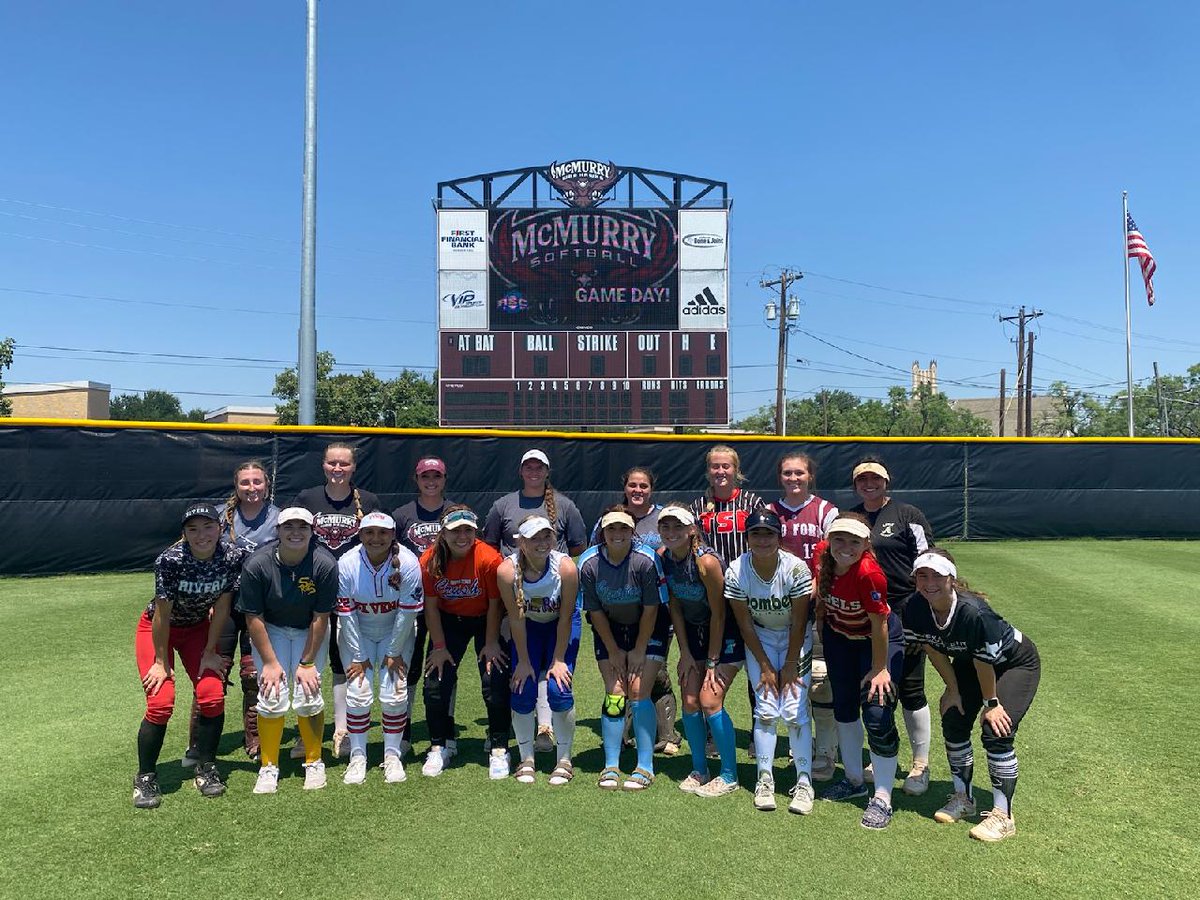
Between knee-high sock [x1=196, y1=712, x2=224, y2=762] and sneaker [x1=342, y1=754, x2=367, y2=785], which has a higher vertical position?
knee-high sock [x1=196, y1=712, x2=224, y2=762]

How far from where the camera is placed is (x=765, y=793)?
4066 millimetres

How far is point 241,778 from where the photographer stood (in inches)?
175

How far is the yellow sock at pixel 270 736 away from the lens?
430 cm

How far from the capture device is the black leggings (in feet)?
15.2

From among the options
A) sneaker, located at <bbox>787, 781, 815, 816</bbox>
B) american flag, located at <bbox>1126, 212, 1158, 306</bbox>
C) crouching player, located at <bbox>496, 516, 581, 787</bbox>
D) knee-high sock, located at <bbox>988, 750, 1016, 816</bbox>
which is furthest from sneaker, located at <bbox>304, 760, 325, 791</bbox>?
american flag, located at <bbox>1126, 212, 1158, 306</bbox>

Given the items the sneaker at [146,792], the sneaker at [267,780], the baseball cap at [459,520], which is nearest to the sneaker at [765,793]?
the baseball cap at [459,520]

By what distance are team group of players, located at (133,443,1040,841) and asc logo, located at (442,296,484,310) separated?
17.7 m

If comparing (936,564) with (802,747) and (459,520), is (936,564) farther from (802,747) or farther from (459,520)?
(459,520)

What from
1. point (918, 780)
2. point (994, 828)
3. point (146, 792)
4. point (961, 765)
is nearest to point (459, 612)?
point (146, 792)

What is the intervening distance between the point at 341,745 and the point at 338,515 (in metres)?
1.41

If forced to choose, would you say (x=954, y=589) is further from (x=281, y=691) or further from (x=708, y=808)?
(x=281, y=691)

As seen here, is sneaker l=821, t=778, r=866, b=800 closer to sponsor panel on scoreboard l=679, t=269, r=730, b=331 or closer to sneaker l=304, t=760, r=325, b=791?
sneaker l=304, t=760, r=325, b=791

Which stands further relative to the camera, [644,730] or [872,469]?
[872,469]

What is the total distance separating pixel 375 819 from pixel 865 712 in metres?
2.50
